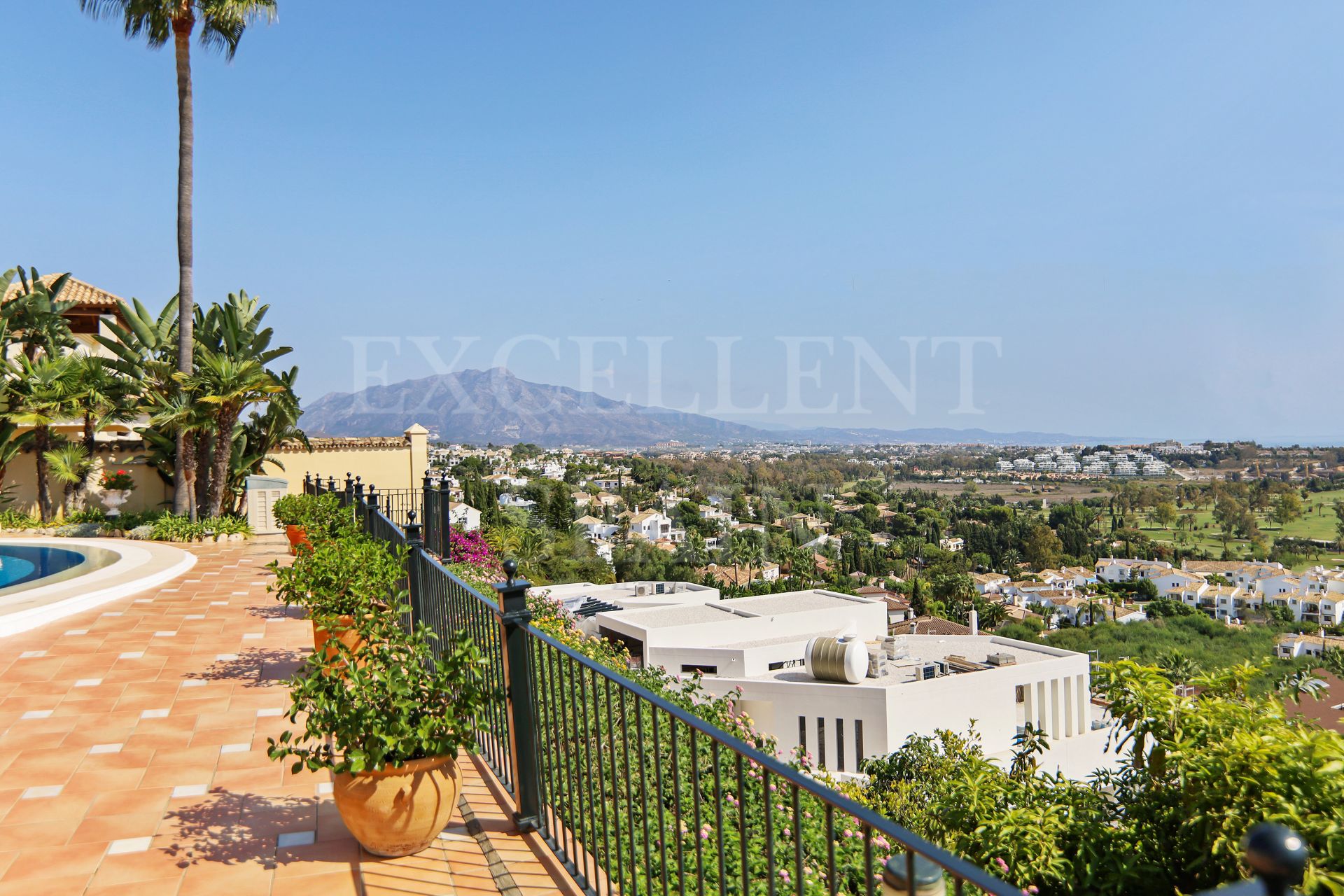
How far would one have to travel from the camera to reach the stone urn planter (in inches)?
698

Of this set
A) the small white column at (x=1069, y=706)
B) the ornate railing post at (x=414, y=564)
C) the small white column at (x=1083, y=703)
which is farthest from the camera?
the small white column at (x=1083, y=703)

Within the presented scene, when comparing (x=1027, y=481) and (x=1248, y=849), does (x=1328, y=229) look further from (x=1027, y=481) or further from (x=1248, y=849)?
(x=1248, y=849)

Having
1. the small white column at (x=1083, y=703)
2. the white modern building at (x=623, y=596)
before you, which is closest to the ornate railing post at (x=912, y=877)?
the white modern building at (x=623, y=596)

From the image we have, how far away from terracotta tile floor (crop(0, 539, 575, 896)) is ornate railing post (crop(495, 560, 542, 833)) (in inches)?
5.2

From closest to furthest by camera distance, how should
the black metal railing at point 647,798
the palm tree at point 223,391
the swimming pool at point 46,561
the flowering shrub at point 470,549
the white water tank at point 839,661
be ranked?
1. the black metal railing at point 647,798
2. the flowering shrub at point 470,549
3. the swimming pool at point 46,561
4. the palm tree at point 223,391
5. the white water tank at point 839,661

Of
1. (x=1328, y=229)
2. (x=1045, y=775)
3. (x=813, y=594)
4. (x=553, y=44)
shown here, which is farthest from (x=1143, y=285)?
(x=1045, y=775)

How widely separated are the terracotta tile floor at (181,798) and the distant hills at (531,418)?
116m

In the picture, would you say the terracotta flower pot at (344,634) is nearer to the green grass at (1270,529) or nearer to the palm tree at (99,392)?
the palm tree at (99,392)

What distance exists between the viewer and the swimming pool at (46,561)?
35.0 feet

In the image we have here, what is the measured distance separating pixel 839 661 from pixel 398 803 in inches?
656

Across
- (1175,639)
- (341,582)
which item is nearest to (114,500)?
(341,582)

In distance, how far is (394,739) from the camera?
2.77m

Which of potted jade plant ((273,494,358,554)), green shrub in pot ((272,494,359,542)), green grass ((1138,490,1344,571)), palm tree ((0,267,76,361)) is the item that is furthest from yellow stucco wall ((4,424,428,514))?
green grass ((1138,490,1344,571))

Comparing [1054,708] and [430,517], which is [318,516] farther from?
[1054,708]
